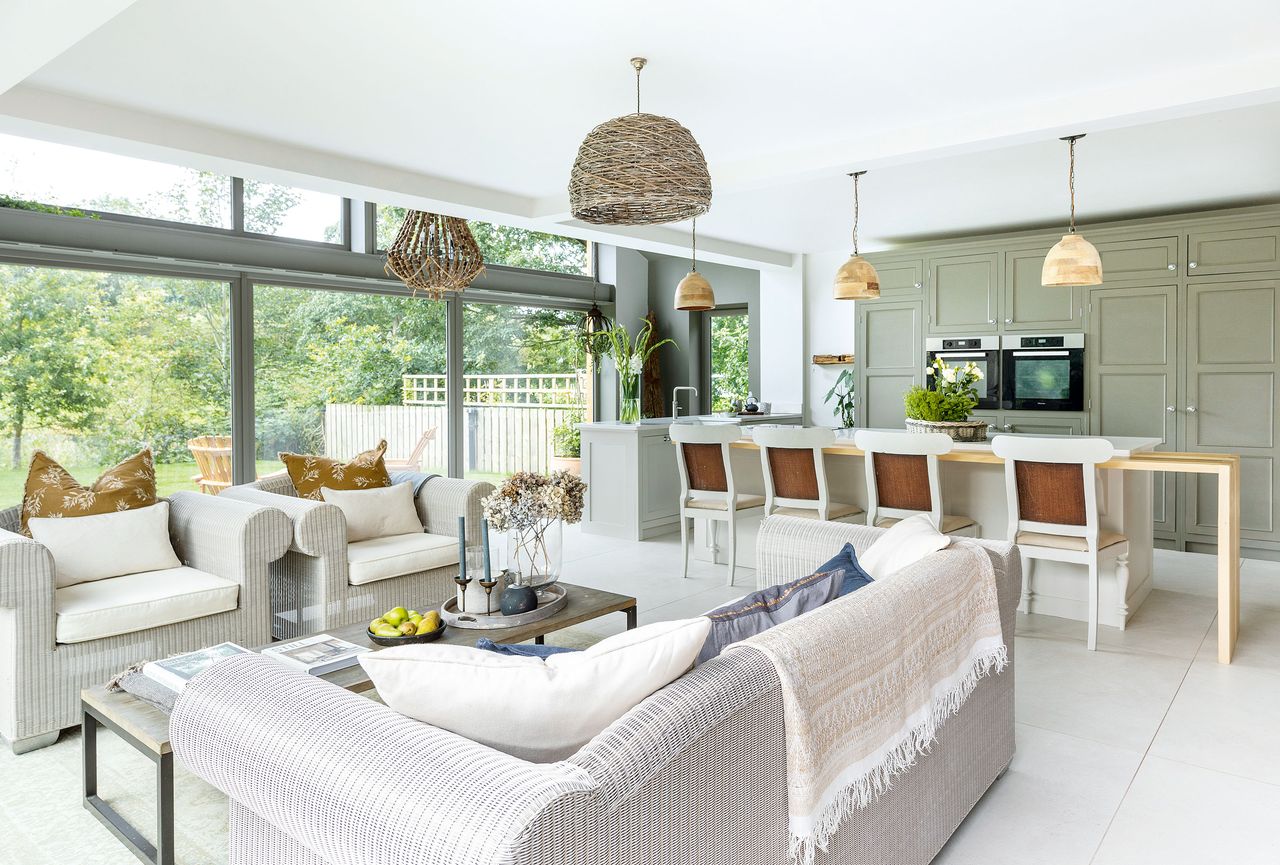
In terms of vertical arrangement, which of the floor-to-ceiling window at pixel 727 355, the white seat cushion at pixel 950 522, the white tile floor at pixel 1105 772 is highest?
the floor-to-ceiling window at pixel 727 355

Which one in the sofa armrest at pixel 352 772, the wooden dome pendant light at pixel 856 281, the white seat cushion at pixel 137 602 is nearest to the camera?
the sofa armrest at pixel 352 772

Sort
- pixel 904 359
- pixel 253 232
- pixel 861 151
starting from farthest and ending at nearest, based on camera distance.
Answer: pixel 904 359 < pixel 253 232 < pixel 861 151

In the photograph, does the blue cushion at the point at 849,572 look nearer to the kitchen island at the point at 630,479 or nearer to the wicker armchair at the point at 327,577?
the wicker armchair at the point at 327,577

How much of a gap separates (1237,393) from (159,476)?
21.9 ft

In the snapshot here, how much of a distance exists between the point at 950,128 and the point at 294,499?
3.33 m

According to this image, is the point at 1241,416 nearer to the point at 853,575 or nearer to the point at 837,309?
the point at 837,309

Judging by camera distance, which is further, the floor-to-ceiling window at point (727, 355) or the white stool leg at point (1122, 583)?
the floor-to-ceiling window at point (727, 355)

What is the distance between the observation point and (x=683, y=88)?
3.31m

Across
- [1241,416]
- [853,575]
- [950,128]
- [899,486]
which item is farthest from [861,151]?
[1241,416]

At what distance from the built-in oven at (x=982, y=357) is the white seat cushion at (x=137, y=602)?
5.11 meters

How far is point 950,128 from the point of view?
12.5 feet

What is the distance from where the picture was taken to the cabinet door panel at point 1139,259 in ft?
18.2

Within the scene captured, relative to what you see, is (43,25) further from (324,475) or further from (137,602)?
(324,475)

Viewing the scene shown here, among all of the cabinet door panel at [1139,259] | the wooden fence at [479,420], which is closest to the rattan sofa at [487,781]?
the wooden fence at [479,420]
